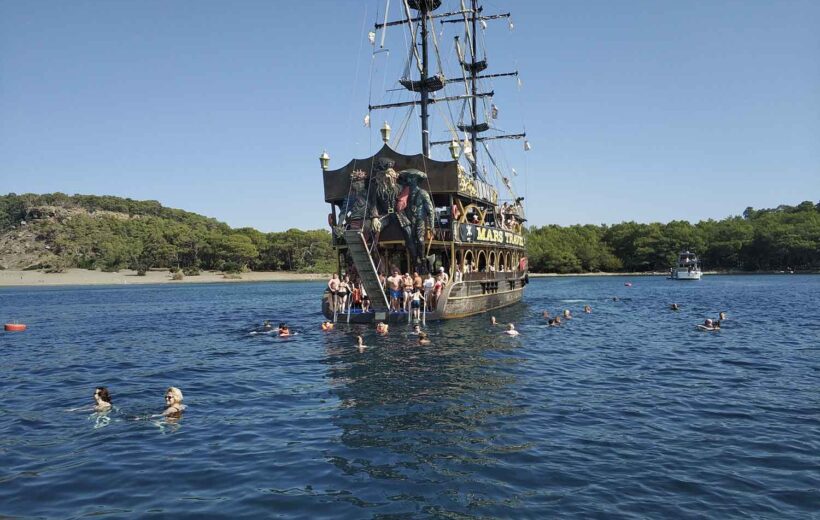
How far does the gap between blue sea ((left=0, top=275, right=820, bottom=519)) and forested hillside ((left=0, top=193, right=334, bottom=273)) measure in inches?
3962

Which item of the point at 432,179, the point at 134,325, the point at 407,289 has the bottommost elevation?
the point at 134,325

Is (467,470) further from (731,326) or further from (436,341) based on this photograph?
(731,326)

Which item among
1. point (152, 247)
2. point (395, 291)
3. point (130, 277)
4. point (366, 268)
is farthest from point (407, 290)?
point (152, 247)

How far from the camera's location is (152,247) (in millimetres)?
115312

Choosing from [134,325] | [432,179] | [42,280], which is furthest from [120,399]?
[42,280]

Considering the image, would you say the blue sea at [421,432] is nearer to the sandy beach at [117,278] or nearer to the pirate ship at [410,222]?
the pirate ship at [410,222]

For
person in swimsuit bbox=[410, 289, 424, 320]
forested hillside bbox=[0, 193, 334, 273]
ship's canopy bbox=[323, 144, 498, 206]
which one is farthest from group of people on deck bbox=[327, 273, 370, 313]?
forested hillside bbox=[0, 193, 334, 273]

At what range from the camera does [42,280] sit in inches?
4031

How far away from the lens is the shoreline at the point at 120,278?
101438mm

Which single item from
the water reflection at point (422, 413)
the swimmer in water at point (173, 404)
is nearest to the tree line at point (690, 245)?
the water reflection at point (422, 413)

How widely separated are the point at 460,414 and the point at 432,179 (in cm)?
1700

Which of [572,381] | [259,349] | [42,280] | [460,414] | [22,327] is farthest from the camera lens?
[42,280]

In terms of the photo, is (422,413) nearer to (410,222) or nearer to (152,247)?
(410,222)

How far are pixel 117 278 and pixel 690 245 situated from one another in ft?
378
